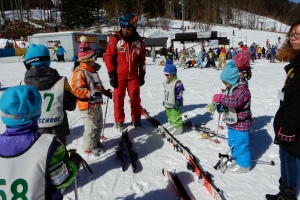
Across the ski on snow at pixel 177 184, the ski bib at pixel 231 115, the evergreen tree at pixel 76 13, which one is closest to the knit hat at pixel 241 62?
the ski bib at pixel 231 115

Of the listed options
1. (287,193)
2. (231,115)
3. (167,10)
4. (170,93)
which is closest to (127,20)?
(170,93)

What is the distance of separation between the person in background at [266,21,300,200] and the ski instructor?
8.89 feet

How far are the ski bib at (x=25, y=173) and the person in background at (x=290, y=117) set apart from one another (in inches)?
79.1

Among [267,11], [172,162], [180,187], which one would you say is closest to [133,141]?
[172,162]

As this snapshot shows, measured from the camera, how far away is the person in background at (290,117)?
2227 mm

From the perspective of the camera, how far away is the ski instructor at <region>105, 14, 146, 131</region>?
15.2 feet

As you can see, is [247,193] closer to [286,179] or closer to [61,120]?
[286,179]

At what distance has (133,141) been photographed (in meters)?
4.51

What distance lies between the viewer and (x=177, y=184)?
9.78ft

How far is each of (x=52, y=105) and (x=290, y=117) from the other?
245 centimetres

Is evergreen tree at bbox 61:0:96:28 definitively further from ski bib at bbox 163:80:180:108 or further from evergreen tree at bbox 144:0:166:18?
ski bib at bbox 163:80:180:108

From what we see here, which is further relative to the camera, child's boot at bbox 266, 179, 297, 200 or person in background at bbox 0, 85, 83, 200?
child's boot at bbox 266, 179, 297, 200

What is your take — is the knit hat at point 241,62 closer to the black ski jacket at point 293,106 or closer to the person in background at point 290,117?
the person in background at point 290,117

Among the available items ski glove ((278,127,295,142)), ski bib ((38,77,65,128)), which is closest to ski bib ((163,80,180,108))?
ski bib ((38,77,65,128))
